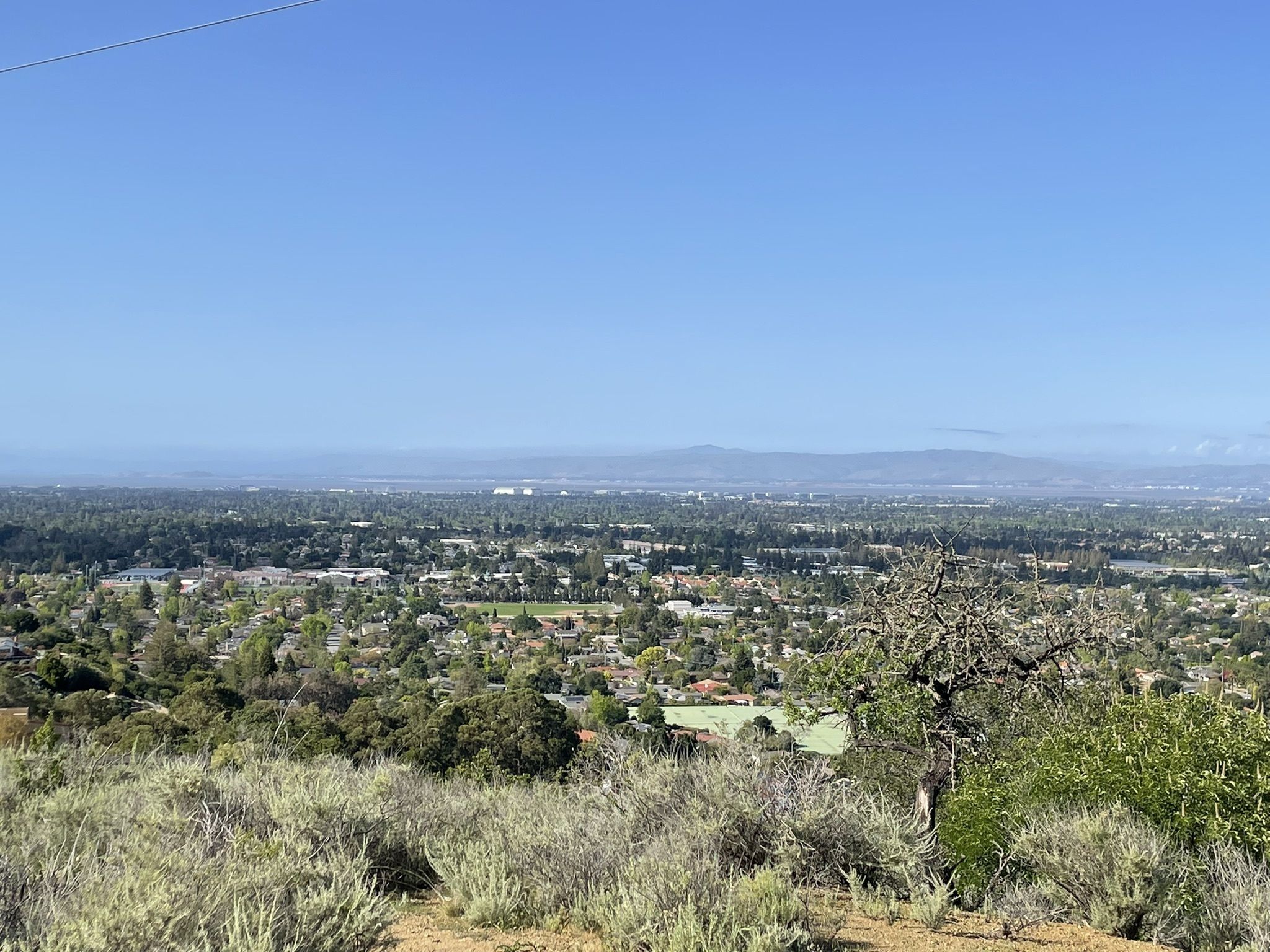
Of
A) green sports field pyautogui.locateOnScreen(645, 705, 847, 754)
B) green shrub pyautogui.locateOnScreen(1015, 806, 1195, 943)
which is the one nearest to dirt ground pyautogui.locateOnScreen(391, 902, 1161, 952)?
green shrub pyautogui.locateOnScreen(1015, 806, 1195, 943)

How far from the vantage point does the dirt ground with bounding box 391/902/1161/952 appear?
15.0 feet

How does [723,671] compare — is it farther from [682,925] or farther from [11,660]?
[682,925]

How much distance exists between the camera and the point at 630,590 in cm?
5866

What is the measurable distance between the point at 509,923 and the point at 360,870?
0.98 m

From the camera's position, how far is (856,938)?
479 cm

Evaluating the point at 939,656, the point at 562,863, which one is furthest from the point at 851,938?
the point at 939,656

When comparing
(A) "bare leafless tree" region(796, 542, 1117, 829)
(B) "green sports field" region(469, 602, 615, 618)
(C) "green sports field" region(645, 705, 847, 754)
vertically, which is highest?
(A) "bare leafless tree" region(796, 542, 1117, 829)

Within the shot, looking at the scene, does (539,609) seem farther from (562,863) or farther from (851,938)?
(851,938)

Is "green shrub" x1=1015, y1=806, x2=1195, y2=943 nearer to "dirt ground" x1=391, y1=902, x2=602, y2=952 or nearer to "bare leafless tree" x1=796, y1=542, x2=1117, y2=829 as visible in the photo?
"bare leafless tree" x1=796, y1=542, x2=1117, y2=829

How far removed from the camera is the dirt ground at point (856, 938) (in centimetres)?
456

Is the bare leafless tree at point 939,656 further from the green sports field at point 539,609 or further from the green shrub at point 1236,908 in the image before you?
the green sports field at point 539,609

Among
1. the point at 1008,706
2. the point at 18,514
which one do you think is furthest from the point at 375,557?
the point at 1008,706

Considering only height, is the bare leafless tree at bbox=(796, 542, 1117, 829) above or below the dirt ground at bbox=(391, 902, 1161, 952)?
above

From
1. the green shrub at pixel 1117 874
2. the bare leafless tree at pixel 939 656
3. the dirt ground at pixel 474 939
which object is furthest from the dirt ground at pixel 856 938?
the bare leafless tree at pixel 939 656
